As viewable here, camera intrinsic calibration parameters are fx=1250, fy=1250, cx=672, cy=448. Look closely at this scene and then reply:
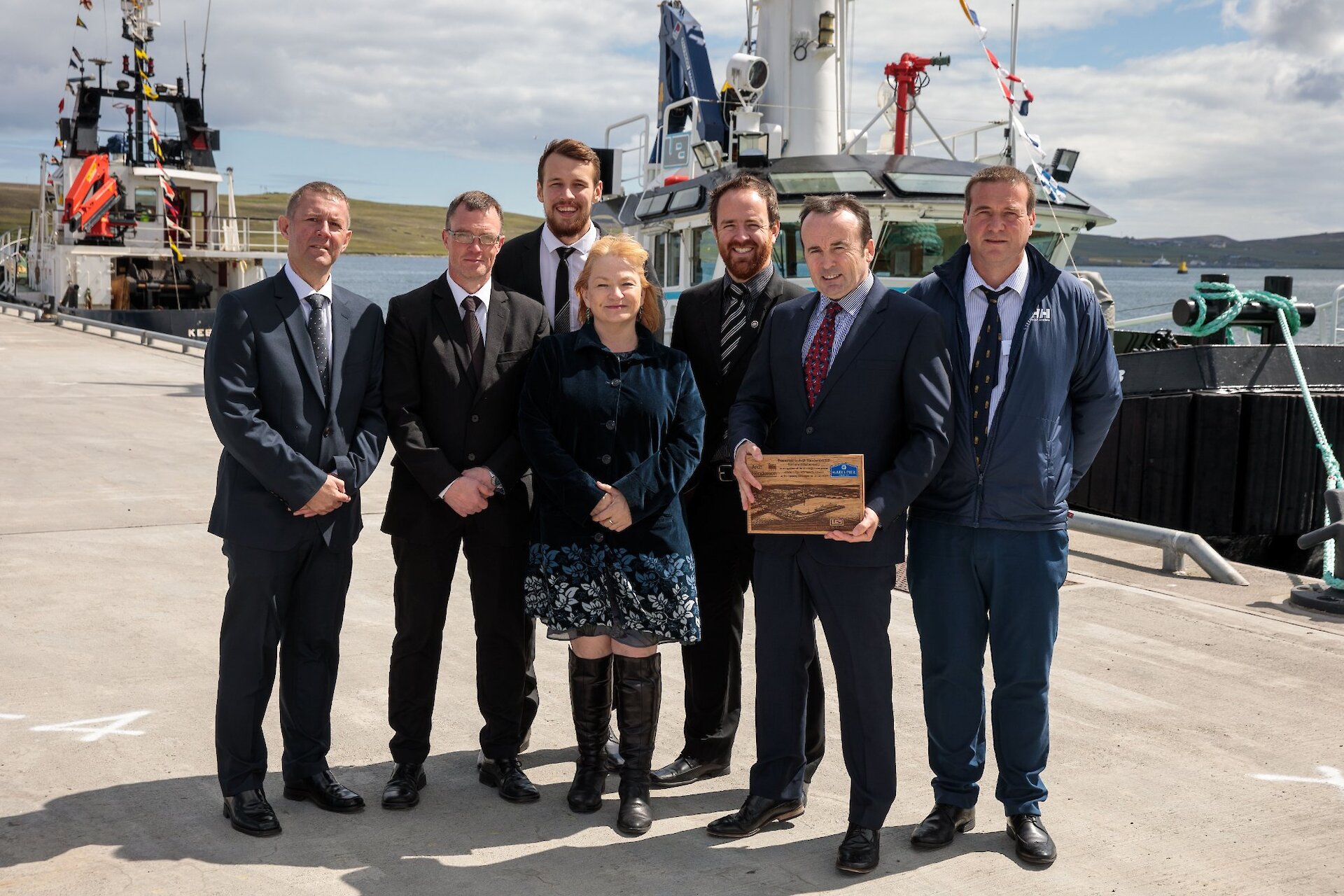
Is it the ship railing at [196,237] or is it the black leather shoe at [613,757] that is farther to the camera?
the ship railing at [196,237]

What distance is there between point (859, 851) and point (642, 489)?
1.33 m

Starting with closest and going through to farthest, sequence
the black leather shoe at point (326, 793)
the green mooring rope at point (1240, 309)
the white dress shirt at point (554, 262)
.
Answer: the black leather shoe at point (326, 793), the white dress shirt at point (554, 262), the green mooring rope at point (1240, 309)

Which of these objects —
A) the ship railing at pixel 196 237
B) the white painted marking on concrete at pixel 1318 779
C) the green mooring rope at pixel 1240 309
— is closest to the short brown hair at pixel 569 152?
the white painted marking on concrete at pixel 1318 779

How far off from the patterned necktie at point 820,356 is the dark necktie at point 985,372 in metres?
0.49

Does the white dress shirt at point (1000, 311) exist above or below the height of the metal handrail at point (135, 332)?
above

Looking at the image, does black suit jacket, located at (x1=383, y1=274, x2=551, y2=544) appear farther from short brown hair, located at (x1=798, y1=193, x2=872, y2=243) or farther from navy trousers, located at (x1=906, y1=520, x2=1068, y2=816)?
navy trousers, located at (x1=906, y1=520, x2=1068, y2=816)

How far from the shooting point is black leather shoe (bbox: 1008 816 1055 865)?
3.90m

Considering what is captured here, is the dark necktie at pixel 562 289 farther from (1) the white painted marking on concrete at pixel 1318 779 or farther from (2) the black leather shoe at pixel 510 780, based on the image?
(1) the white painted marking on concrete at pixel 1318 779

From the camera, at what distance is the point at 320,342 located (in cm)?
430

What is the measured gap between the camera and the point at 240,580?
4.18 metres

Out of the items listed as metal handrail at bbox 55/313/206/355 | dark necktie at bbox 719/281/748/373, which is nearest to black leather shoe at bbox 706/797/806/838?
dark necktie at bbox 719/281/748/373

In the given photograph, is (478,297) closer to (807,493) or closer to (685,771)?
(807,493)

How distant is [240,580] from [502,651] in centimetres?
96

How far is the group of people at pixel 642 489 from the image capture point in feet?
13.3
